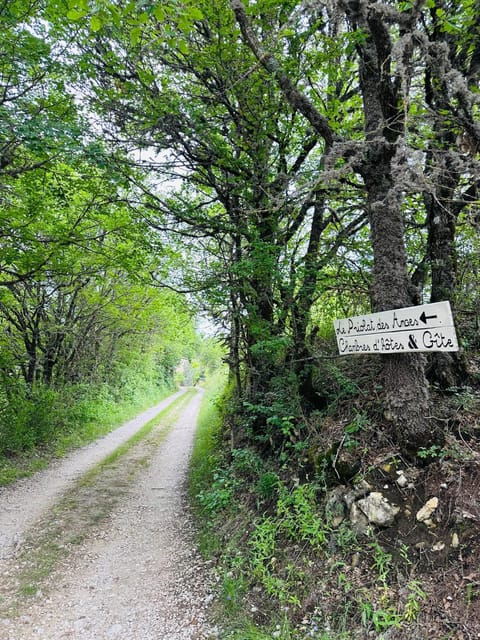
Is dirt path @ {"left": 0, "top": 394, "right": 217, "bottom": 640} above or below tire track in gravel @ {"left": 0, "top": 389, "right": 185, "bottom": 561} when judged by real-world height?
below

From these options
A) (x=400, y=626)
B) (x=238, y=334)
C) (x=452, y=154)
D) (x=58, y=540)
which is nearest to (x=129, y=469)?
(x=58, y=540)

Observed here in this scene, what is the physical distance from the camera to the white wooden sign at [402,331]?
259 centimetres

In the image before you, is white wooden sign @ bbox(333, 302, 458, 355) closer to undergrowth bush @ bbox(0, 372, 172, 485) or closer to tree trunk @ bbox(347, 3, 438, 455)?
tree trunk @ bbox(347, 3, 438, 455)

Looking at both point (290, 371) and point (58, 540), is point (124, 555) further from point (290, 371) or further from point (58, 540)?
point (290, 371)

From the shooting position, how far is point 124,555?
441cm

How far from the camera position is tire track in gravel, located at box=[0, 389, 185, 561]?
16.2 ft

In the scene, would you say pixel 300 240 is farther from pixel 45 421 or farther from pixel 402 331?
pixel 45 421

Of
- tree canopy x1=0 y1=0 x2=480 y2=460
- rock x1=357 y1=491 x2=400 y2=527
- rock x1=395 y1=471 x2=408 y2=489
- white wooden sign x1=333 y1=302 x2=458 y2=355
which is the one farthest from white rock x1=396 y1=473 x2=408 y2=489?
white wooden sign x1=333 y1=302 x2=458 y2=355

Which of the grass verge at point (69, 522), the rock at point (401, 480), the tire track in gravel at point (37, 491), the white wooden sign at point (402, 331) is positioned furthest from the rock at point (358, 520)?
the tire track in gravel at point (37, 491)

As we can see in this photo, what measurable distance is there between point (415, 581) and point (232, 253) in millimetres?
5502

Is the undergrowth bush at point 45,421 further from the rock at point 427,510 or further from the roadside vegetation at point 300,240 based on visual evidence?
the rock at point 427,510

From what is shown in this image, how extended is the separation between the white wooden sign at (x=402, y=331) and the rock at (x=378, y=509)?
128 cm

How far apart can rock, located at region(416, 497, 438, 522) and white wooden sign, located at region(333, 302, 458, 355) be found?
3.96 feet

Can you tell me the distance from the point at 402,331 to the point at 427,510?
4.70ft
